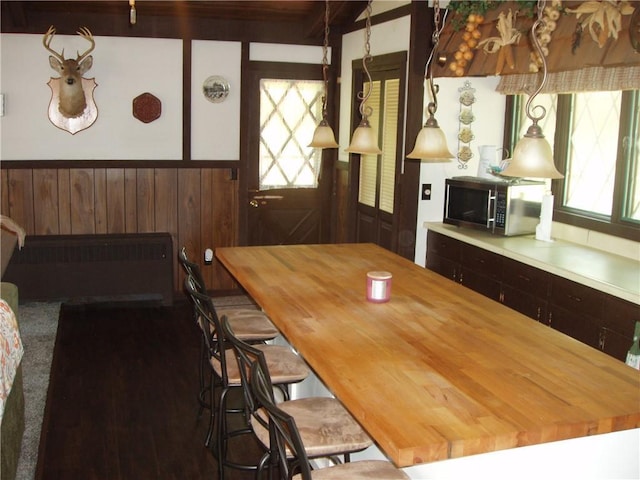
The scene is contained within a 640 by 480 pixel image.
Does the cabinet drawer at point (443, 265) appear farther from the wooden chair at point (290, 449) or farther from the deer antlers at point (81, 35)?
the deer antlers at point (81, 35)

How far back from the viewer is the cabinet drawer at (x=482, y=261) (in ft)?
15.6

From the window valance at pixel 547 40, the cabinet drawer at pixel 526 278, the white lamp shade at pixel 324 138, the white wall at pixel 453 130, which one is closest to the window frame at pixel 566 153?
the white wall at pixel 453 130

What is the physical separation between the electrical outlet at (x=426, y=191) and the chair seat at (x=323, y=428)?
3.05m

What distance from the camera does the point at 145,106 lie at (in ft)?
21.0

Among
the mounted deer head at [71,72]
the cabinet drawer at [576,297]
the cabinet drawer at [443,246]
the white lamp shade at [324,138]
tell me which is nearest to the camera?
the cabinet drawer at [576,297]

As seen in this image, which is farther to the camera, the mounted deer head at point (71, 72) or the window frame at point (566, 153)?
the mounted deer head at point (71, 72)

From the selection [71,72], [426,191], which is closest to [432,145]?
[426,191]

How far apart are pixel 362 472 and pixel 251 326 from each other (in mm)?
1542

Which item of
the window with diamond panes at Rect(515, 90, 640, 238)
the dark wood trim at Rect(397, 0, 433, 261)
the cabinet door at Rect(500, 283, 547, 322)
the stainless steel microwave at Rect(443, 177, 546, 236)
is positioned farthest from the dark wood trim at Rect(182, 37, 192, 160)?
the cabinet door at Rect(500, 283, 547, 322)

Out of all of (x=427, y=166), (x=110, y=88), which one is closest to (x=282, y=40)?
(x=110, y=88)

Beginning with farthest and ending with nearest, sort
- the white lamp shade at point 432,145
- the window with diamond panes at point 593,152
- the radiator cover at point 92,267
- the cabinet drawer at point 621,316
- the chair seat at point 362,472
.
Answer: the radiator cover at point 92,267 → the window with diamond panes at point 593,152 → the cabinet drawer at point 621,316 → the white lamp shade at point 432,145 → the chair seat at point 362,472

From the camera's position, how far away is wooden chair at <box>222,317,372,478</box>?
2490 mm

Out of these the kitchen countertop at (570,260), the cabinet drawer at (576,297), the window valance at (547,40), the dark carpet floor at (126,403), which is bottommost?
the dark carpet floor at (126,403)

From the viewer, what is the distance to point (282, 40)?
6.65 meters
